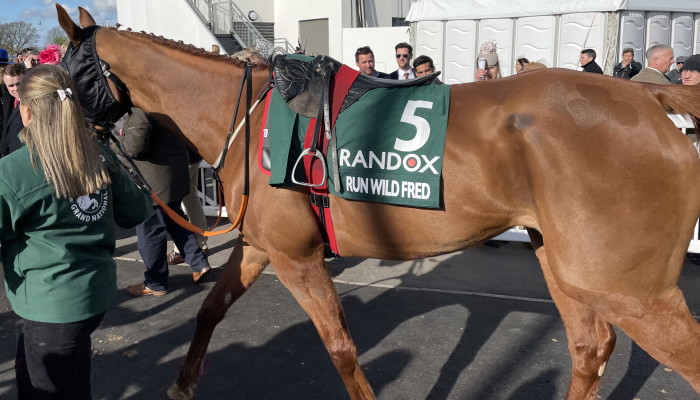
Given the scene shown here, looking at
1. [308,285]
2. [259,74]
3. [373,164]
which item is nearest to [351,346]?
[308,285]

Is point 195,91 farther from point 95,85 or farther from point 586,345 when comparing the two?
point 586,345

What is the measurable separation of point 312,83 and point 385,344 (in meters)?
1.92

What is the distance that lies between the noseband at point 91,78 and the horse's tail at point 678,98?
257 cm

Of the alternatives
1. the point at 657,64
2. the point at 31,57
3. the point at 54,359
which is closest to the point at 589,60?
the point at 657,64

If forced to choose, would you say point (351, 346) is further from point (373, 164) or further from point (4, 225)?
point (4, 225)

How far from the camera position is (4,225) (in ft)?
7.04

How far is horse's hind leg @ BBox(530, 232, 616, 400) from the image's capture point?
9.80ft

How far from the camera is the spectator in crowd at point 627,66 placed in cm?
963

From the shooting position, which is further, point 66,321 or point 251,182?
point 251,182

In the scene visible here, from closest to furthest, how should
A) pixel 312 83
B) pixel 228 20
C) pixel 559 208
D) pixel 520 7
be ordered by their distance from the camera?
pixel 559 208 < pixel 312 83 < pixel 520 7 < pixel 228 20

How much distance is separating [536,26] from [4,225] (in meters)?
10.9

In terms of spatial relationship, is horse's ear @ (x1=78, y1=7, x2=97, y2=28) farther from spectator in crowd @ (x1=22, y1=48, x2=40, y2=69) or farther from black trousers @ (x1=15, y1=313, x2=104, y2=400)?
spectator in crowd @ (x1=22, y1=48, x2=40, y2=69)

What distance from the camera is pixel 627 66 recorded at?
9828 millimetres

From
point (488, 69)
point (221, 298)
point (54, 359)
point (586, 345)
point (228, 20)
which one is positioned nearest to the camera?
point (54, 359)
